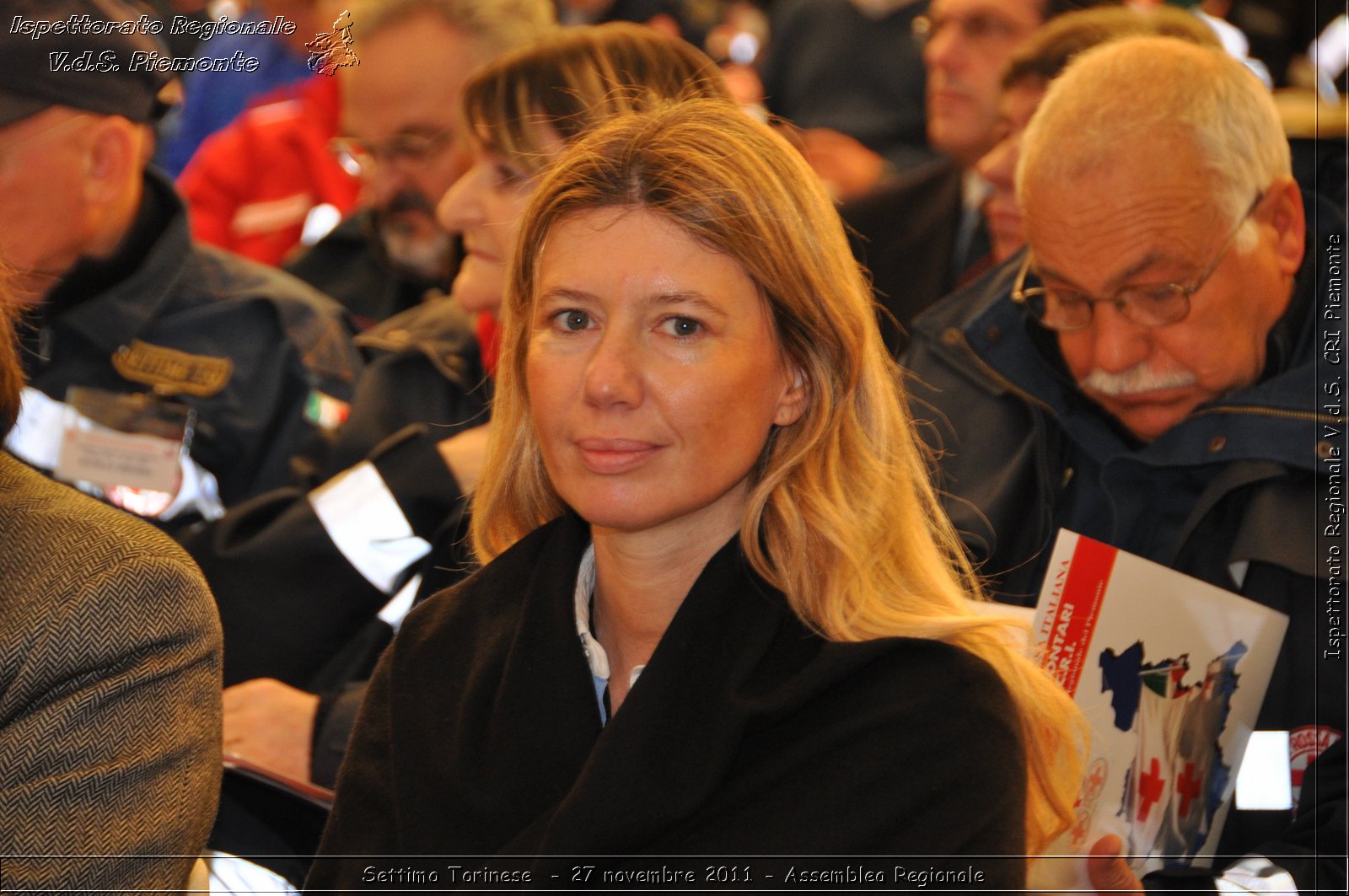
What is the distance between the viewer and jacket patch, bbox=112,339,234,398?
3.26 m

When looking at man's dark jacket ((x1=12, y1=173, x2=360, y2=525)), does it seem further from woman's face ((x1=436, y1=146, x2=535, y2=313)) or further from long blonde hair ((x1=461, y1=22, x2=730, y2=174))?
long blonde hair ((x1=461, y1=22, x2=730, y2=174))

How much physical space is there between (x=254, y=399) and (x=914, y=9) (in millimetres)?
2790

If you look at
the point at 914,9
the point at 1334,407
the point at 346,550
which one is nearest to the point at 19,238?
the point at 346,550

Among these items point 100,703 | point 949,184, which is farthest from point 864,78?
point 100,703

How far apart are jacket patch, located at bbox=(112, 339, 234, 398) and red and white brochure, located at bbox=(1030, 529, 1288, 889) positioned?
1.92 meters

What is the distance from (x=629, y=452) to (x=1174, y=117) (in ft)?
4.21

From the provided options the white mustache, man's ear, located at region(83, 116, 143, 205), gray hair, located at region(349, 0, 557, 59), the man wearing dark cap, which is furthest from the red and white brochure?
gray hair, located at region(349, 0, 557, 59)

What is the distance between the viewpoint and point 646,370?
6.06ft

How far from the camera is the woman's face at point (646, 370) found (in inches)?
72.8

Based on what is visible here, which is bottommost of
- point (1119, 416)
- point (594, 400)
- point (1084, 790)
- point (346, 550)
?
point (346, 550)

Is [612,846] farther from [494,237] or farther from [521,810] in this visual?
[494,237]

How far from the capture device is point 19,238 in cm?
305

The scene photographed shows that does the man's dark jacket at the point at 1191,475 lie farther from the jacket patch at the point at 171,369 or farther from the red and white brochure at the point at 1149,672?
the jacket patch at the point at 171,369

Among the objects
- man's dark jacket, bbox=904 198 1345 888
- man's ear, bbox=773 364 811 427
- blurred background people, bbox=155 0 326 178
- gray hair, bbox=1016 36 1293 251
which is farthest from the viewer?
blurred background people, bbox=155 0 326 178
